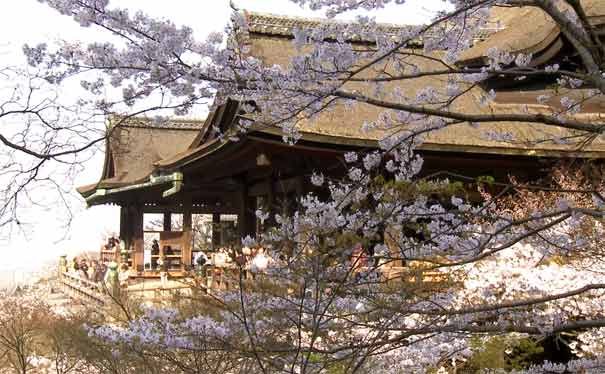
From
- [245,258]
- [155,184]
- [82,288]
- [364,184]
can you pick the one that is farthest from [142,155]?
[364,184]

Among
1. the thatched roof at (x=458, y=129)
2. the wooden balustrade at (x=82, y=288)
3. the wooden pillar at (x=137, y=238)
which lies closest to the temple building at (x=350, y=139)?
the thatched roof at (x=458, y=129)

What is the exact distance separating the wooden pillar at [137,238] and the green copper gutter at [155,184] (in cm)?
116

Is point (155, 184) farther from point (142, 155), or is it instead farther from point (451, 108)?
point (451, 108)

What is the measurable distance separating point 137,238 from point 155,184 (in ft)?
17.7

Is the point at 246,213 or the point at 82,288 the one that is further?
the point at 82,288

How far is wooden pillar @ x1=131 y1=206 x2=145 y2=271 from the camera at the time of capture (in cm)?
1778

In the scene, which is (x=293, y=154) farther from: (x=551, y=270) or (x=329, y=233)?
(x=329, y=233)

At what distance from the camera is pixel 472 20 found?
363cm

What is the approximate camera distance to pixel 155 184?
43.9 ft

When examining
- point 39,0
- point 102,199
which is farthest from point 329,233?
point 102,199

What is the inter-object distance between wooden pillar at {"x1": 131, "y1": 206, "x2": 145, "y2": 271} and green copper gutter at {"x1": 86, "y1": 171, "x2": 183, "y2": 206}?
1158 millimetres

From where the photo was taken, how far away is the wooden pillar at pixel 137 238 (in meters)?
17.8

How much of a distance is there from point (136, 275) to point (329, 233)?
1243 cm

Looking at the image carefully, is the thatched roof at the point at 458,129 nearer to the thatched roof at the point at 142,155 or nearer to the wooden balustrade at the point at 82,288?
the wooden balustrade at the point at 82,288
